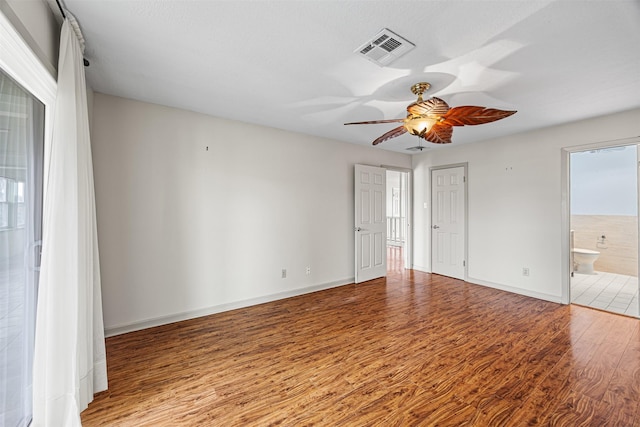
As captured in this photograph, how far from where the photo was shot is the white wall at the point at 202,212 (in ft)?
9.79

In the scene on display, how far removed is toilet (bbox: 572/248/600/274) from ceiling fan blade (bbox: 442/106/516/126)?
16.2 feet

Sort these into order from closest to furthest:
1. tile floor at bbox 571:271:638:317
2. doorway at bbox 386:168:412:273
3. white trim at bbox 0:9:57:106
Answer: white trim at bbox 0:9:57:106
tile floor at bbox 571:271:638:317
doorway at bbox 386:168:412:273

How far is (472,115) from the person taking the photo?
7.43 feet

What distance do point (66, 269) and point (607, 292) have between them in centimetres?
674

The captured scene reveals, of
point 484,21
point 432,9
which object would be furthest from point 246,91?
point 484,21

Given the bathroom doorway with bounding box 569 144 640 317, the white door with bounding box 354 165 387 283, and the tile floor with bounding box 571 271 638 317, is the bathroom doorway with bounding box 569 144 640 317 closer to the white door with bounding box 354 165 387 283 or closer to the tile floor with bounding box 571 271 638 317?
the tile floor with bounding box 571 271 638 317

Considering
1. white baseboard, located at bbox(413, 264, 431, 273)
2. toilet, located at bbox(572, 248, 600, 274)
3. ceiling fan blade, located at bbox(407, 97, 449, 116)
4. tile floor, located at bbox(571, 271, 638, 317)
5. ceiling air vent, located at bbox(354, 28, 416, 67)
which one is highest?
ceiling air vent, located at bbox(354, 28, 416, 67)

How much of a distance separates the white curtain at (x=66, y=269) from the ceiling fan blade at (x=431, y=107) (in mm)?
2466

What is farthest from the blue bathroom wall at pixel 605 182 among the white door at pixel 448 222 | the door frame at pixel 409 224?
the door frame at pixel 409 224

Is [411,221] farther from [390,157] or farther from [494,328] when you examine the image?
[494,328]

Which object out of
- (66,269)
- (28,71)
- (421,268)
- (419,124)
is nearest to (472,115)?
(419,124)

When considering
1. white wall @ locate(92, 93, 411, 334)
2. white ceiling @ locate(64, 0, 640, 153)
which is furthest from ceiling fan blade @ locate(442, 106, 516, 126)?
white wall @ locate(92, 93, 411, 334)

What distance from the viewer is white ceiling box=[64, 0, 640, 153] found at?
167 cm

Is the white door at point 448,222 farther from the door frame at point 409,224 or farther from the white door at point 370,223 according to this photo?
the white door at point 370,223
